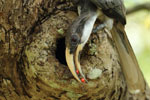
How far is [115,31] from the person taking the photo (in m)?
2.85

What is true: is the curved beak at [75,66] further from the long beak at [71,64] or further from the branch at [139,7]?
the branch at [139,7]

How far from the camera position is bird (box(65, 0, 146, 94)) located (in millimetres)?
2346

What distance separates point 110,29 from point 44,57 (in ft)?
2.45

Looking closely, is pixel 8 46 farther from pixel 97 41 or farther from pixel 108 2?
pixel 108 2

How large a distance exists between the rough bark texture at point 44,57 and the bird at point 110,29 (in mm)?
92

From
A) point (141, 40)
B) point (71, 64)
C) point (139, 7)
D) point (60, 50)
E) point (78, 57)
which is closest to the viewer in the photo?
point (71, 64)

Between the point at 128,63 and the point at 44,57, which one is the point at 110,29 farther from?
the point at 44,57

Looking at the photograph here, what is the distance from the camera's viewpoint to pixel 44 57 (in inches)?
88.5

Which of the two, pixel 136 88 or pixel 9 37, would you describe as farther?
pixel 136 88

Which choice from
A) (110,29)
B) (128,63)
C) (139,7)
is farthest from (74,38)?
(139,7)

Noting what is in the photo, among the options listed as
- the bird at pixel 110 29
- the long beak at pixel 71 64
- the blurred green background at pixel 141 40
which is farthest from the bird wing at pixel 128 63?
the blurred green background at pixel 141 40

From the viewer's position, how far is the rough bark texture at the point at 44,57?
2.25 metres

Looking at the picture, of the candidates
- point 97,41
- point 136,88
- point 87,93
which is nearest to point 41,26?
point 97,41

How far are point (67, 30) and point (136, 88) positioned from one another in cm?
87
